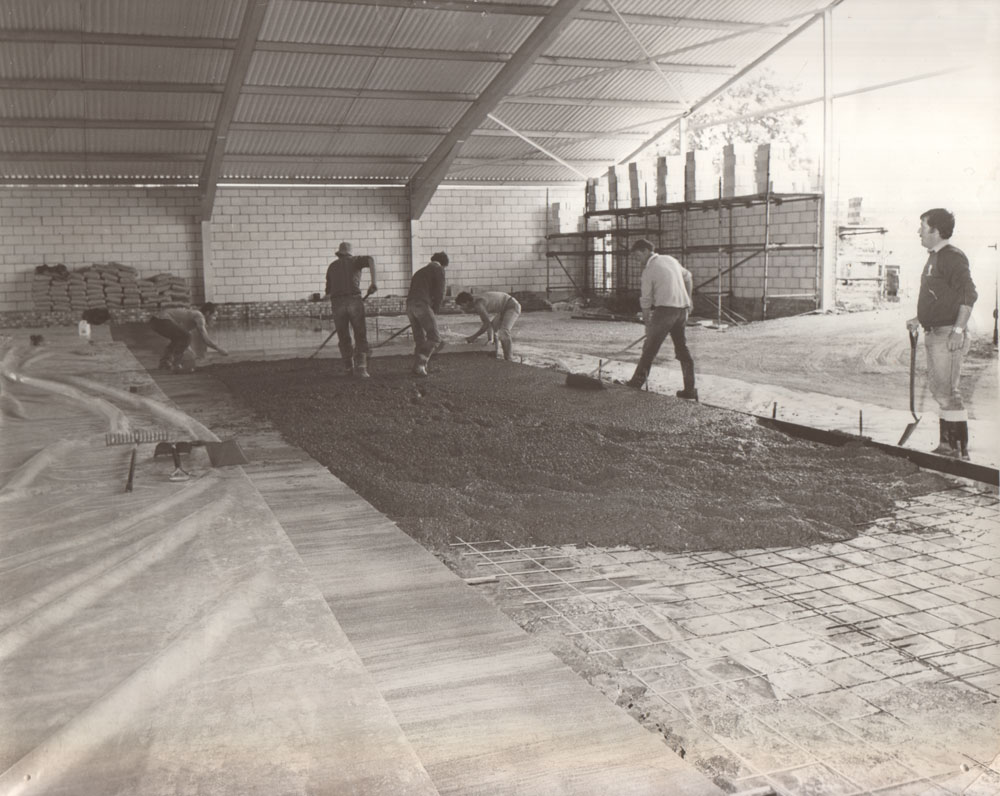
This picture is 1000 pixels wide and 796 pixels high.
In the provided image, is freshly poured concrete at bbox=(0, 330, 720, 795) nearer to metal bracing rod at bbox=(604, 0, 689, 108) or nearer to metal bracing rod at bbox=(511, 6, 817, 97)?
metal bracing rod at bbox=(604, 0, 689, 108)

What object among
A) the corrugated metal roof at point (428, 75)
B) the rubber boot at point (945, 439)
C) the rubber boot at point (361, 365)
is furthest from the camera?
the corrugated metal roof at point (428, 75)

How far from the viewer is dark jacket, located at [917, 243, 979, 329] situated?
5254mm

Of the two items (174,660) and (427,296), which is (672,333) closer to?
(427,296)

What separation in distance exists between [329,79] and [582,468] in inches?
461

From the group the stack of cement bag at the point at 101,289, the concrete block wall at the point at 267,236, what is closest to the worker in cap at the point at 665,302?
the stack of cement bag at the point at 101,289

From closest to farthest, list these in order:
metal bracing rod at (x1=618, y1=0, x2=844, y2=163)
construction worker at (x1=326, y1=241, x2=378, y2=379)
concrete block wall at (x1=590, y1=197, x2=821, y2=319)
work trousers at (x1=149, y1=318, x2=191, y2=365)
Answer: construction worker at (x1=326, y1=241, x2=378, y2=379)
work trousers at (x1=149, y1=318, x2=191, y2=365)
metal bracing rod at (x1=618, y1=0, x2=844, y2=163)
concrete block wall at (x1=590, y1=197, x2=821, y2=319)

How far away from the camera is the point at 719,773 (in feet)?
7.62

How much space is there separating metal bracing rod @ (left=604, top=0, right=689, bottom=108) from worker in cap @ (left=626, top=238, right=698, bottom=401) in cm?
752

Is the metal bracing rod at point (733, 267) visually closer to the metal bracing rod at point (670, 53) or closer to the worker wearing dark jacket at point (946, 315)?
the metal bracing rod at point (670, 53)

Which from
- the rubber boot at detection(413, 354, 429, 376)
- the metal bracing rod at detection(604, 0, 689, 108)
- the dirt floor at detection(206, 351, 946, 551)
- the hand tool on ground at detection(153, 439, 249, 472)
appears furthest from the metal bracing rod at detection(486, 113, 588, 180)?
the hand tool on ground at detection(153, 439, 249, 472)

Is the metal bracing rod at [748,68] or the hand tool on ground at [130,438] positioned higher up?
the metal bracing rod at [748,68]

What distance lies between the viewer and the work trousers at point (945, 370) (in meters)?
5.38

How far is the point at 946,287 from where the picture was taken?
5.32m

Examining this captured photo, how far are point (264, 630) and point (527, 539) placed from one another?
1.77m
